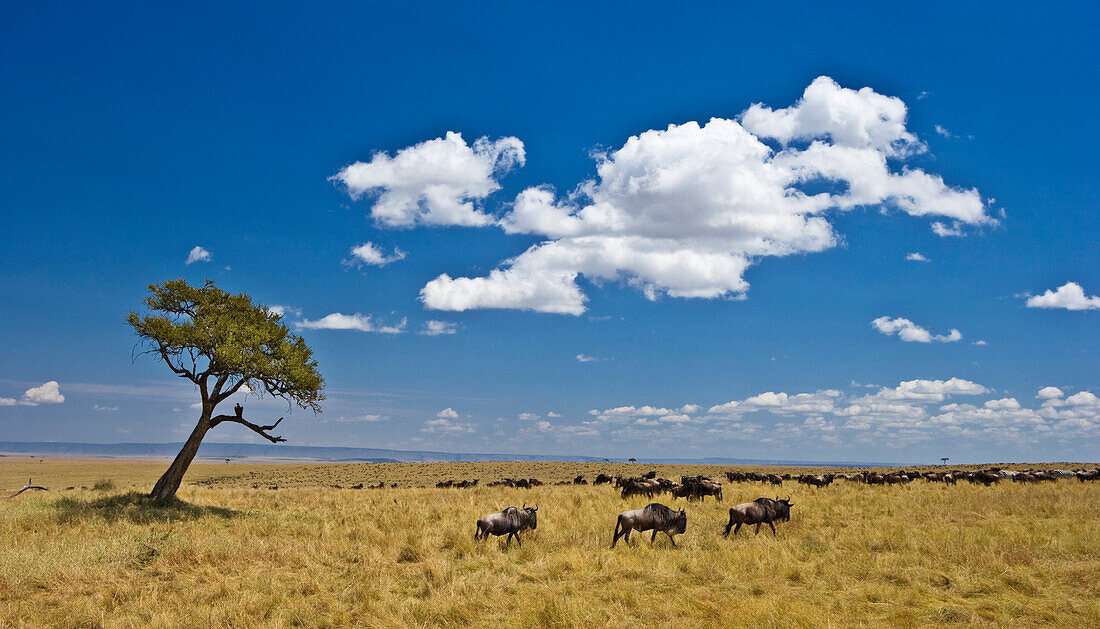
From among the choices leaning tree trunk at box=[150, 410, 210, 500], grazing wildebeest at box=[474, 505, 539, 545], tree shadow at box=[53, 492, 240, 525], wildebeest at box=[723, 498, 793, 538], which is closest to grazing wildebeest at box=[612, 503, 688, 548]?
wildebeest at box=[723, 498, 793, 538]

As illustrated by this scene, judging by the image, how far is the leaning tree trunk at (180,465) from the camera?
79.2 feet

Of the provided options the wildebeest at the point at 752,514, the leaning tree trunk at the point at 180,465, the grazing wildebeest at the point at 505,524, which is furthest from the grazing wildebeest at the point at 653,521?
the leaning tree trunk at the point at 180,465

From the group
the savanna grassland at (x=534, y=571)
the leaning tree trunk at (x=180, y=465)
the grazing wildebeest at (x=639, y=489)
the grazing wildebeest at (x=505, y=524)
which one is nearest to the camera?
the savanna grassland at (x=534, y=571)

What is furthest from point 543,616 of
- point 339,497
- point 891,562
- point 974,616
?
→ point 339,497

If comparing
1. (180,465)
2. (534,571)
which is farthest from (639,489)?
(180,465)

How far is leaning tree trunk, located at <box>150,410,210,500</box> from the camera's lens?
950 inches

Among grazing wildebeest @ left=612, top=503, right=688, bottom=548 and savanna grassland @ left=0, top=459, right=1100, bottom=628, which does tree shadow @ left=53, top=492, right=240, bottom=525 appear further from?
grazing wildebeest @ left=612, top=503, right=688, bottom=548

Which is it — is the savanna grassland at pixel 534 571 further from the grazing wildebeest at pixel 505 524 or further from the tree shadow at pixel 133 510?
the grazing wildebeest at pixel 505 524

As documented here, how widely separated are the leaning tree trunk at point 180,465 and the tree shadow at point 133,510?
385mm

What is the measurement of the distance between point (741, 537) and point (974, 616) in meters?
8.77

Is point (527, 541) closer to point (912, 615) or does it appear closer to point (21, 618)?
point (912, 615)

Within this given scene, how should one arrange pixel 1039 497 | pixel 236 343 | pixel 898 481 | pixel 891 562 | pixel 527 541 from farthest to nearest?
pixel 898 481 < pixel 1039 497 < pixel 236 343 < pixel 527 541 < pixel 891 562

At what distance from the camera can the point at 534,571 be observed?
13.6 m

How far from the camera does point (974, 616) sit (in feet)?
33.0
